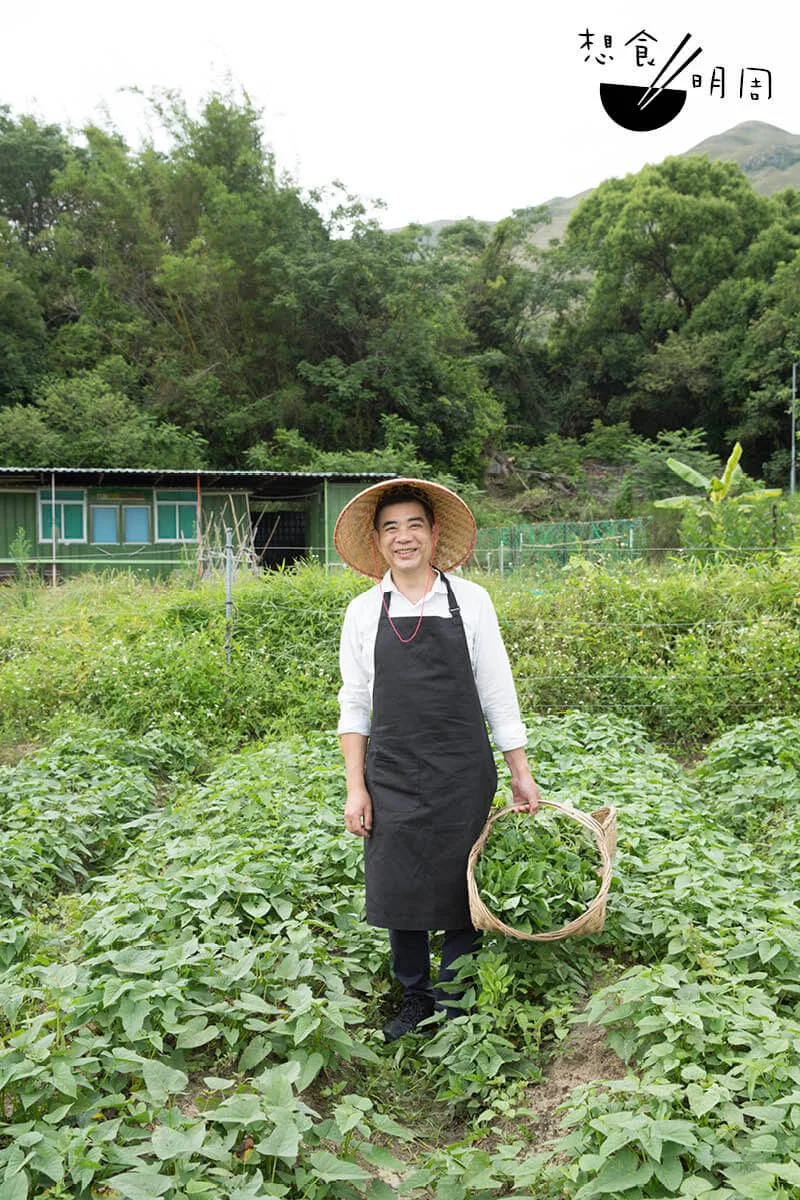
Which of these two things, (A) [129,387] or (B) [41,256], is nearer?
(A) [129,387]

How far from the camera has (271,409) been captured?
29.8m

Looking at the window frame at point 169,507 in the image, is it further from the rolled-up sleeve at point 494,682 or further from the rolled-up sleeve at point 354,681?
the rolled-up sleeve at point 494,682

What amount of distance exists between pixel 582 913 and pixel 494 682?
2.57 ft

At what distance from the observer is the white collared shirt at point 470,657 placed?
315 centimetres

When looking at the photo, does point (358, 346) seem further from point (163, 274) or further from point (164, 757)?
point (164, 757)

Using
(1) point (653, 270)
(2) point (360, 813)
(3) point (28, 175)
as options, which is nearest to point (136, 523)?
(2) point (360, 813)

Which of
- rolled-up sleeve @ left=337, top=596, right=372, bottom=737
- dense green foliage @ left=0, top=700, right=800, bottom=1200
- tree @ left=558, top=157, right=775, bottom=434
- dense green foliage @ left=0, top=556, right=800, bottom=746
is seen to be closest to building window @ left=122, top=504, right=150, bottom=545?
dense green foliage @ left=0, top=556, right=800, bottom=746

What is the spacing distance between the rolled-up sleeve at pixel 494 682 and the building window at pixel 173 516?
56.7 feet

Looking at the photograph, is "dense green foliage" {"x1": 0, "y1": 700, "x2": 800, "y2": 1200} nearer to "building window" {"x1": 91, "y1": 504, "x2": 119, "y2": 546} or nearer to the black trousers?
the black trousers

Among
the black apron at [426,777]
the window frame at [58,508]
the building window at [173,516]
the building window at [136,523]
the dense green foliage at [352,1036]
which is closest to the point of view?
the dense green foliage at [352,1036]

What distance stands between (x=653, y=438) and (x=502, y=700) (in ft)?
119

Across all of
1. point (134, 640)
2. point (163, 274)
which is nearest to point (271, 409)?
point (163, 274)

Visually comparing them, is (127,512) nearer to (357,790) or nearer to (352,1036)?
(357,790)

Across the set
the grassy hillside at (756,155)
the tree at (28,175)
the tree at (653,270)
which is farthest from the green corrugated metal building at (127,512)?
the grassy hillside at (756,155)
